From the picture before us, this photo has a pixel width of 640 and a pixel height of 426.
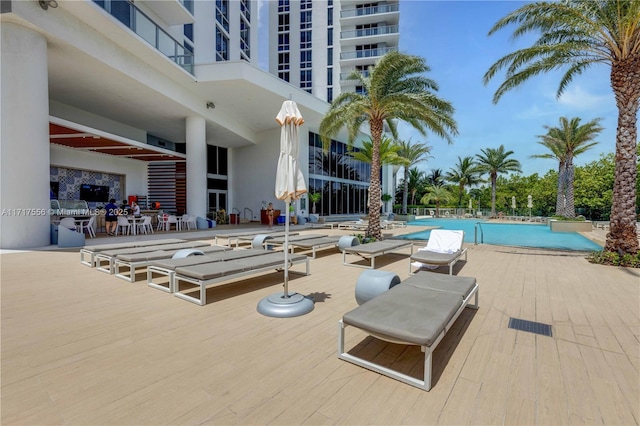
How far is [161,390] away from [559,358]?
371 cm

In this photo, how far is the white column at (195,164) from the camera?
54.7 feet

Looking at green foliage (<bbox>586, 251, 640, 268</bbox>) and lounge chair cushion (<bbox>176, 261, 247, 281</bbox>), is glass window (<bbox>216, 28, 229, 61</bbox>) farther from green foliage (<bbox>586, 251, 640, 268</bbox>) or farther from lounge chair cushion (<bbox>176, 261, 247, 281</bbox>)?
green foliage (<bbox>586, 251, 640, 268</bbox>)

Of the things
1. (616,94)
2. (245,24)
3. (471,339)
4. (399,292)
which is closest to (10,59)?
(399,292)

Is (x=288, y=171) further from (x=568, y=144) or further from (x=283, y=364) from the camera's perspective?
(x=568, y=144)

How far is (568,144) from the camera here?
22.0 metres

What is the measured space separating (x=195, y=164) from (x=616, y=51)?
55.8 feet

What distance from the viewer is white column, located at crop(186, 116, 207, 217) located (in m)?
16.7

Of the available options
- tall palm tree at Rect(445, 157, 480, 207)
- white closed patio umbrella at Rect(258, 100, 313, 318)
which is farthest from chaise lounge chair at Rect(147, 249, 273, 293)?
tall palm tree at Rect(445, 157, 480, 207)

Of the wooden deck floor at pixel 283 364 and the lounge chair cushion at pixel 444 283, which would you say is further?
the lounge chair cushion at pixel 444 283

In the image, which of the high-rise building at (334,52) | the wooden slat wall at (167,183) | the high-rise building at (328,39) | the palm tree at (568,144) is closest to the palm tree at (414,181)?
the high-rise building at (334,52)

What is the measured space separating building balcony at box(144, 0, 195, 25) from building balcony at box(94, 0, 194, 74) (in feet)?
14.8

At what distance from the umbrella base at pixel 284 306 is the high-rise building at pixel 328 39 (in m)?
31.4

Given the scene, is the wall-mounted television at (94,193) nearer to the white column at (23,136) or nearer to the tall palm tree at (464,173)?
the white column at (23,136)

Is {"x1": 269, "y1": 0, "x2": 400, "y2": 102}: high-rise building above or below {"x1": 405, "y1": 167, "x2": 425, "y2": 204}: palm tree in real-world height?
above
